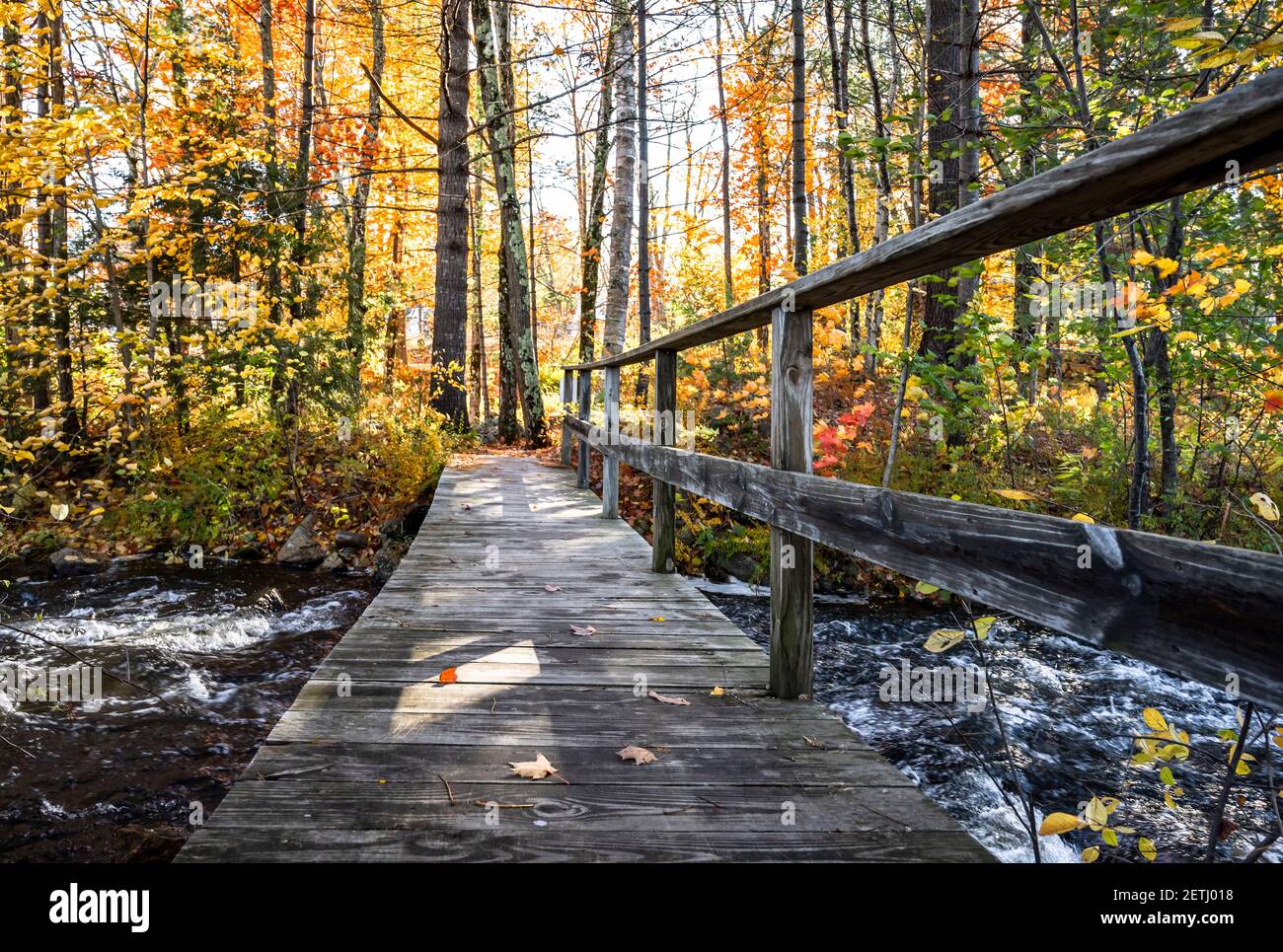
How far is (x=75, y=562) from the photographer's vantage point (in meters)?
8.94

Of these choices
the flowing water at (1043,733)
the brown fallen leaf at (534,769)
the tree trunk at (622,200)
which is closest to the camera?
the brown fallen leaf at (534,769)

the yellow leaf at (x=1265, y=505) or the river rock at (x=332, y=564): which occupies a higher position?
the yellow leaf at (x=1265, y=505)

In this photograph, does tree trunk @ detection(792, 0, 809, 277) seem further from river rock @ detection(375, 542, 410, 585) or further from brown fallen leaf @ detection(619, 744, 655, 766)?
brown fallen leaf @ detection(619, 744, 655, 766)

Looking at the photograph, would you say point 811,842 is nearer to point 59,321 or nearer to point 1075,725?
point 1075,725

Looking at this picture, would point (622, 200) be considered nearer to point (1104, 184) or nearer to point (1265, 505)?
point (1265, 505)

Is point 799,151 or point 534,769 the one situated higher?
point 799,151

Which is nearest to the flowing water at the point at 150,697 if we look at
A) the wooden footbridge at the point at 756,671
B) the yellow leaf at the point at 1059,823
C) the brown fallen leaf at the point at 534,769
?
the wooden footbridge at the point at 756,671

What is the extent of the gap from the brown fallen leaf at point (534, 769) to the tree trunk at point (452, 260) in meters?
11.6

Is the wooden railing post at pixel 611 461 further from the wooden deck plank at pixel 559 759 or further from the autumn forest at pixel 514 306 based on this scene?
the wooden deck plank at pixel 559 759

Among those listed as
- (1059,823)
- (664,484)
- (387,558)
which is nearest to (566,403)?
(387,558)

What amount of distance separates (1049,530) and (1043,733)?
430cm

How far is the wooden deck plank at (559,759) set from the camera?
1853 mm

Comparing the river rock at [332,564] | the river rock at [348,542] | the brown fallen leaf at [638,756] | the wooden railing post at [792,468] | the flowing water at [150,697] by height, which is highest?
the wooden railing post at [792,468]
